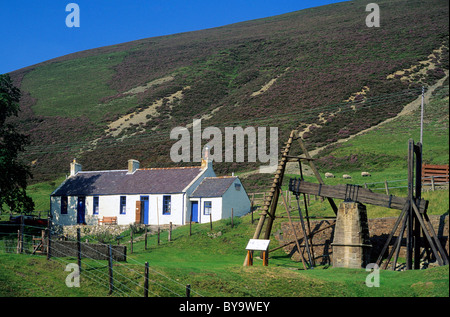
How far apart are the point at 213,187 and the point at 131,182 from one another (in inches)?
349

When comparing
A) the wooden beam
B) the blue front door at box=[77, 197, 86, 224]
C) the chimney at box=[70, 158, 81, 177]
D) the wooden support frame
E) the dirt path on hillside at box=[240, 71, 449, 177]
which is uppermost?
the dirt path on hillside at box=[240, 71, 449, 177]

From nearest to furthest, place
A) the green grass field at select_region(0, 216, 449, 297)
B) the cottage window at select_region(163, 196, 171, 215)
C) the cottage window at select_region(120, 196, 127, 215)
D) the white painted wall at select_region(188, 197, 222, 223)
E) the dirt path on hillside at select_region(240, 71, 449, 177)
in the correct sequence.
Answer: the green grass field at select_region(0, 216, 449, 297), the white painted wall at select_region(188, 197, 222, 223), the cottage window at select_region(163, 196, 171, 215), the cottage window at select_region(120, 196, 127, 215), the dirt path on hillside at select_region(240, 71, 449, 177)

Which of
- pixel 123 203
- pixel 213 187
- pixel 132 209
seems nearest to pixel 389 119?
pixel 213 187

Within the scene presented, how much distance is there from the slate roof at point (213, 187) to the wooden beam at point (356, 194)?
50.7ft

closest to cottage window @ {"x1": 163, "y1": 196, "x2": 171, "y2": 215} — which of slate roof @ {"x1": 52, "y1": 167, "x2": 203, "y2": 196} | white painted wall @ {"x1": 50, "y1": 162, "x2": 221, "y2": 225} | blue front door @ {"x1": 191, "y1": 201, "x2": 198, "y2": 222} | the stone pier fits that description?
white painted wall @ {"x1": 50, "y1": 162, "x2": 221, "y2": 225}

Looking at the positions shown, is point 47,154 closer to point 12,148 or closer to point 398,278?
point 12,148

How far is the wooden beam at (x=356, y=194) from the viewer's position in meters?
24.4

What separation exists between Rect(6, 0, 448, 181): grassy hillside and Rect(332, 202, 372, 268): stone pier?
135 ft

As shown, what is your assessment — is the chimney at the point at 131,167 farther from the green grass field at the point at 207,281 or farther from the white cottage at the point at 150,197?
the green grass field at the point at 207,281

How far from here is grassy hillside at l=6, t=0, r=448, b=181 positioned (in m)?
77.1

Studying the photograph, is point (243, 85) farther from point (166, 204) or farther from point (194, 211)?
point (194, 211)

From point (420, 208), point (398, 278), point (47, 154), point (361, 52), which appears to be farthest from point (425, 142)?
point (47, 154)

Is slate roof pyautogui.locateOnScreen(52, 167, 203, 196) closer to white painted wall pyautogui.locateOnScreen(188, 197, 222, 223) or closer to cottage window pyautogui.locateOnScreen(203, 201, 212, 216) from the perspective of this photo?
white painted wall pyautogui.locateOnScreen(188, 197, 222, 223)

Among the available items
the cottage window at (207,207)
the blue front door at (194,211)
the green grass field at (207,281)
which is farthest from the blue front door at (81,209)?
the green grass field at (207,281)
